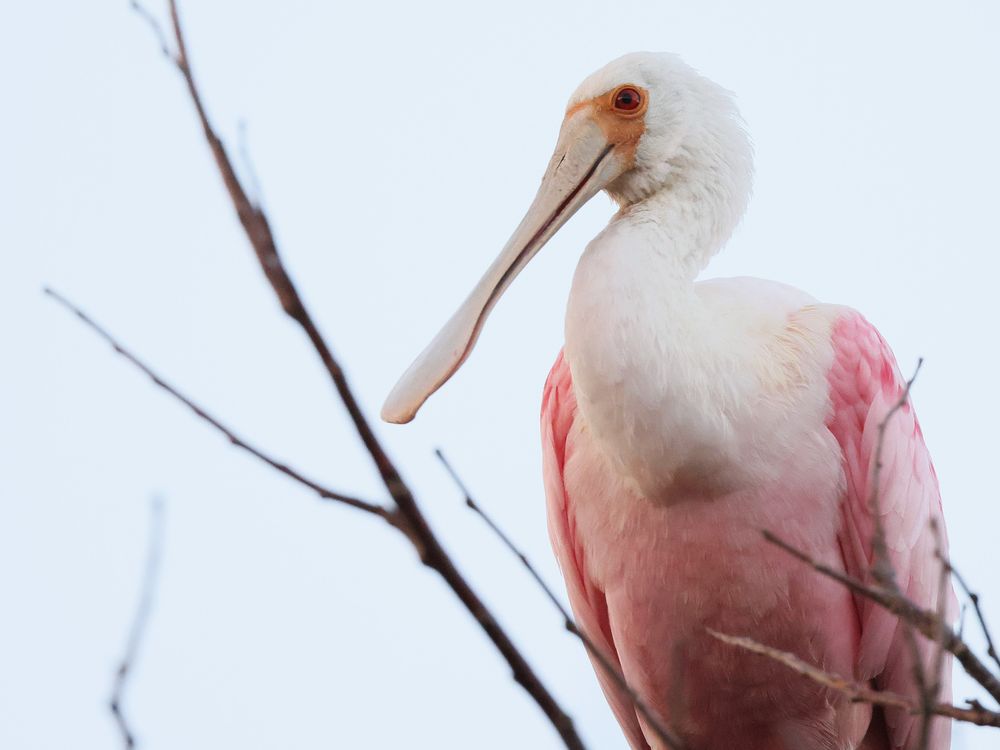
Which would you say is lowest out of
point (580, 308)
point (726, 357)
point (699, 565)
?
point (699, 565)

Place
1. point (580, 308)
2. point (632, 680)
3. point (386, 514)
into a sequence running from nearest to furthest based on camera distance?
point (386, 514) → point (580, 308) → point (632, 680)

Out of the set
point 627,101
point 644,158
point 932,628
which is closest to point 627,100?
point 627,101

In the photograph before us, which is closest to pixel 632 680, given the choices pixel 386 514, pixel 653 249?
pixel 653 249

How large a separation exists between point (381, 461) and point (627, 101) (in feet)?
11.7

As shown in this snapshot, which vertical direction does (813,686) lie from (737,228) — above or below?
below

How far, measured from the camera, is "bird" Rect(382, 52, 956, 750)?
444 cm

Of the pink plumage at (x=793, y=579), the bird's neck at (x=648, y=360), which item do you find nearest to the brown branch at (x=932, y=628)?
the bird's neck at (x=648, y=360)

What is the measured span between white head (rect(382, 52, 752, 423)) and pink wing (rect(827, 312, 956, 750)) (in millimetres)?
709

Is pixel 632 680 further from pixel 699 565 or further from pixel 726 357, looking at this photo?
pixel 726 357

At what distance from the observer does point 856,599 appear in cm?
513

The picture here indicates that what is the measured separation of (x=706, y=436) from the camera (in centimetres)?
443

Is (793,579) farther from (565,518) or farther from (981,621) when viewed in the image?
(981,621)

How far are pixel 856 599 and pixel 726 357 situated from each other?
124cm

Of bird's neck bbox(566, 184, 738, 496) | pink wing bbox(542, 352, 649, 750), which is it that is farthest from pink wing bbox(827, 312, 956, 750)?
pink wing bbox(542, 352, 649, 750)
